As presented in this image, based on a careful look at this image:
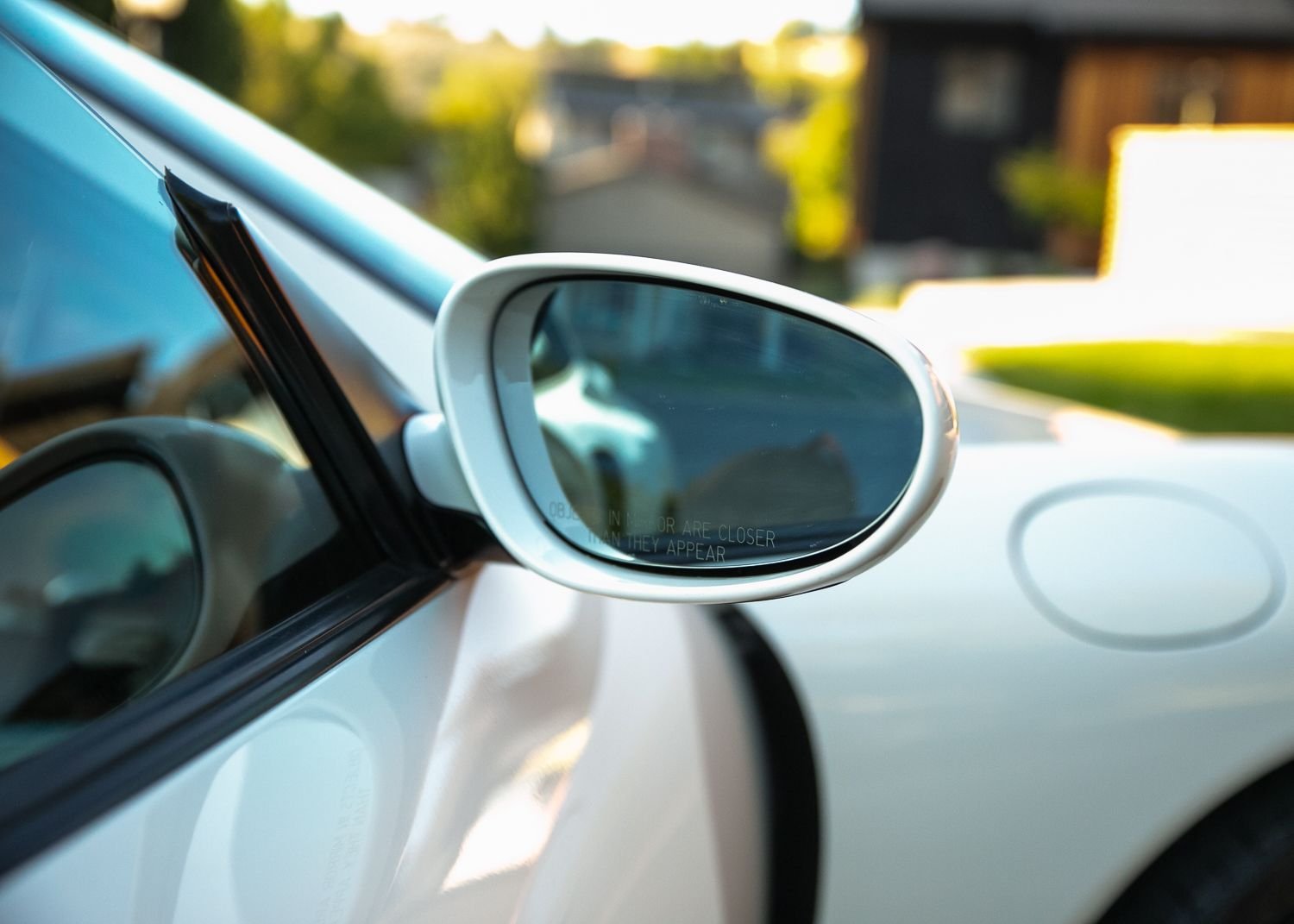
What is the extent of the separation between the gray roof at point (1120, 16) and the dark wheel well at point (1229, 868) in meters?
23.0

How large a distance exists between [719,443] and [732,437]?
5cm

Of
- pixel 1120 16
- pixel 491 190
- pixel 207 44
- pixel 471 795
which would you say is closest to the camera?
pixel 471 795

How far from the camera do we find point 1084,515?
1.62m

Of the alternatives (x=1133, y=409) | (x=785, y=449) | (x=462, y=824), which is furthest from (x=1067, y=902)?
(x=1133, y=409)

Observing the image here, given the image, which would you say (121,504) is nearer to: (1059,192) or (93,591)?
(93,591)

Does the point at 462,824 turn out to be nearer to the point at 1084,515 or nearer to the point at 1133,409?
the point at 1084,515

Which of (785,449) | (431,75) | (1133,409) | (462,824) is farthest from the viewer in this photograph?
(431,75)

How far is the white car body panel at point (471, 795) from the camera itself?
0.82 meters

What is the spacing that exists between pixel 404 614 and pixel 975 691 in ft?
2.45

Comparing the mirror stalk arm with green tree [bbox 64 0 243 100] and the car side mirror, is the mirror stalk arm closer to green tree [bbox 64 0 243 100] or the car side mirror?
the car side mirror

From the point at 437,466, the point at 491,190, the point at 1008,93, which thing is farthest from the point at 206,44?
the point at 437,466

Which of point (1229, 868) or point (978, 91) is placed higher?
point (1229, 868)

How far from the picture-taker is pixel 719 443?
1.35m

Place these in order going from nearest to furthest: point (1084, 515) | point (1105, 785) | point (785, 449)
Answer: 1. point (785, 449)
2. point (1105, 785)
3. point (1084, 515)
